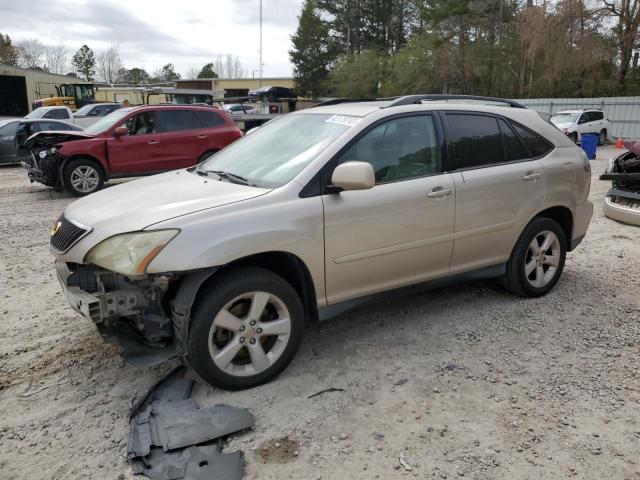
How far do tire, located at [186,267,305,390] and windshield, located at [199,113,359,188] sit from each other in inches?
27.7

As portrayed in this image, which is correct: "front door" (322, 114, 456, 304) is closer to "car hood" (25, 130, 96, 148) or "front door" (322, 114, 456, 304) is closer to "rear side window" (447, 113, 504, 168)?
"rear side window" (447, 113, 504, 168)

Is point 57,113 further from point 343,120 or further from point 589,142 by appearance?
point 589,142

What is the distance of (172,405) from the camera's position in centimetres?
307

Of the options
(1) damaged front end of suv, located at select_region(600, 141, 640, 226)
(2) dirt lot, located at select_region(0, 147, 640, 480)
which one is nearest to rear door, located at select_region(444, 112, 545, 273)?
→ (2) dirt lot, located at select_region(0, 147, 640, 480)

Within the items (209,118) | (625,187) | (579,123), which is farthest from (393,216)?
(579,123)

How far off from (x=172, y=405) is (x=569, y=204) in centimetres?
376

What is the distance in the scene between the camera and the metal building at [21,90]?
45156 millimetres

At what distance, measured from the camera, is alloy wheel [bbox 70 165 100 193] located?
33.0ft

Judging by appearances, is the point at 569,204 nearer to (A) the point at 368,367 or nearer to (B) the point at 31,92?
(A) the point at 368,367

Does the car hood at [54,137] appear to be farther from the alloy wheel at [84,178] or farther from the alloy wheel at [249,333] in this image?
the alloy wheel at [249,333]

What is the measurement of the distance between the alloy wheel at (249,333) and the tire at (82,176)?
26.5 feet

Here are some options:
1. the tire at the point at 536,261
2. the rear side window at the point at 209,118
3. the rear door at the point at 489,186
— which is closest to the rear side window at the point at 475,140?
the rear door at the point at 489,186

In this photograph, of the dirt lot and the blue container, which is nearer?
the dirt lot

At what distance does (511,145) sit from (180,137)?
311 inches
